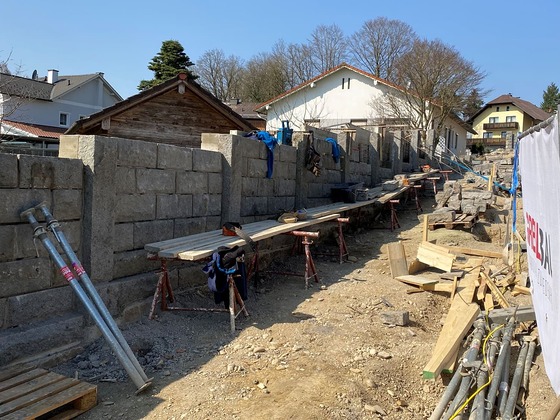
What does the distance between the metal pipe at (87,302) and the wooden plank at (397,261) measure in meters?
5.28

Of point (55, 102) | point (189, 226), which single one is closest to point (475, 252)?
point (189, 226)

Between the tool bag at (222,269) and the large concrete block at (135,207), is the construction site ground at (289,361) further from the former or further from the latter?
the large concrete block at (135,207)

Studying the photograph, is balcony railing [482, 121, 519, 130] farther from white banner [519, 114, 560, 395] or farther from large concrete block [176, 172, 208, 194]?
white banner [519, 114, 560, 395]

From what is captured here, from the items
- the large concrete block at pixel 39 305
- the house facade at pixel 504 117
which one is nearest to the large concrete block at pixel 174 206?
the large concrete block at pixel 39 305

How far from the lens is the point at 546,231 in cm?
346

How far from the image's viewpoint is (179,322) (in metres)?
6.13

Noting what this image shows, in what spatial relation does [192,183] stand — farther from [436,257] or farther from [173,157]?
[436,257]

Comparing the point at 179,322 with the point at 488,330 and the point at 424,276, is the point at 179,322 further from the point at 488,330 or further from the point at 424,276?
the point at 424,276

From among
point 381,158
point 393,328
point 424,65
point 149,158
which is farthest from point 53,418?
point 424,65

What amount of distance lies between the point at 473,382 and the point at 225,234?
3.69 metres

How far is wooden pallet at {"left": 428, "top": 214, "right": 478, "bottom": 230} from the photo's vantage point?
1197 centimetres

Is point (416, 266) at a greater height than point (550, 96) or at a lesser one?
lesser

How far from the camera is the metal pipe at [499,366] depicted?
449cm

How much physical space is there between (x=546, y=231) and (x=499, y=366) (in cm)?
209
